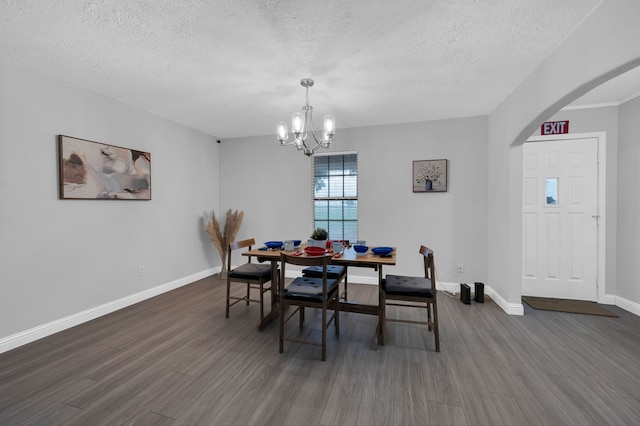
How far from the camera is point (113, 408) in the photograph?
5.53 feet

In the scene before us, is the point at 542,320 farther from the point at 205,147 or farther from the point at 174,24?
the point at 205,147

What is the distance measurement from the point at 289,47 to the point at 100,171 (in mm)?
2627

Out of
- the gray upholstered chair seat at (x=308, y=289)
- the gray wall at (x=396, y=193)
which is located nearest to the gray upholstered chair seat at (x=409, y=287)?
the gray upholstered chair seat at (x=308, y=289)

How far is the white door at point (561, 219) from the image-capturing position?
3.44 m

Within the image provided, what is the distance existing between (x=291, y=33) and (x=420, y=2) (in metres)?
0.91

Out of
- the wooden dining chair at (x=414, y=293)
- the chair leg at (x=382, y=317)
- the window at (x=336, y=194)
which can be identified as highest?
the window at (x=336, y=194)

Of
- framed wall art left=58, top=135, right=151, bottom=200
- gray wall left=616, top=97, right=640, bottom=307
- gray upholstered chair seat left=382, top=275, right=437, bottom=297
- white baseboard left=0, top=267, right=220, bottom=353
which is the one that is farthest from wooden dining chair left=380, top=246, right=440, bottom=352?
framed wall art left=58, top=135, right=151, bottom=200

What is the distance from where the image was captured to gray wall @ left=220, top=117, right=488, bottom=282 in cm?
388

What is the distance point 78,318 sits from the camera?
2859 millimetres

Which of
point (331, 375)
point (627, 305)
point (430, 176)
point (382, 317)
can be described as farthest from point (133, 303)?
point (627, 305)

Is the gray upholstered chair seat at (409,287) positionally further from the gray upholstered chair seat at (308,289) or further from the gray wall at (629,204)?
the gray wall at (629,204)

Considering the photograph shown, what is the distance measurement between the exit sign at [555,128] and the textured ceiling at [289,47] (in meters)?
0.34

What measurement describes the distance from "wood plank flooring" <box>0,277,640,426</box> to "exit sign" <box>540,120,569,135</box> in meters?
2.33

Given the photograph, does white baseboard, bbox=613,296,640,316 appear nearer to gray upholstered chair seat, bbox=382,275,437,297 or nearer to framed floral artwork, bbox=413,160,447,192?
framed floral artwork, bbox=413,160,447,192
